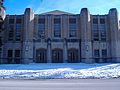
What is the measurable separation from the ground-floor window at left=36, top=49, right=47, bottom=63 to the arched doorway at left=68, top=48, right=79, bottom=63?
4.63 metres

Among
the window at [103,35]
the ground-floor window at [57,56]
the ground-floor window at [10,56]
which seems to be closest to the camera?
the ground-floor window at [57,56]

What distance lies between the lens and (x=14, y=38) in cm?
4284

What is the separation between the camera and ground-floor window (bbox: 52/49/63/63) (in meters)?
41.8

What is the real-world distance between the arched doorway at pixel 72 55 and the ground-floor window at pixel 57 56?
155 cm

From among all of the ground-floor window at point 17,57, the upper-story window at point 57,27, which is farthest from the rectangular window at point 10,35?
the upper-story window at point 57,27

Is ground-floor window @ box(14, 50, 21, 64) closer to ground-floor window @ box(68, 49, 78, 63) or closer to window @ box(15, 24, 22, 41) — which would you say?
window @ box(15, 24, 22, 41)

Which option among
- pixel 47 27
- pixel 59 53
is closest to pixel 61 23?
pixel 47 27

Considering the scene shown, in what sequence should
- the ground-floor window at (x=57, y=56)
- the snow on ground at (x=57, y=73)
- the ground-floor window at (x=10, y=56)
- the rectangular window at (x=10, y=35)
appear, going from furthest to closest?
the rectangular window at (x=10, y=35) < the ground-floor window at (x=10, y=56) < the ground-floor window at (x=57, y=56) < the snow on ground at (x=57, y=73)

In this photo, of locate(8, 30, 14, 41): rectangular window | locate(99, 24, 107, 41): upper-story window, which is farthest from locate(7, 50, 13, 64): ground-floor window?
locate(99, 24, 107, 41): upper-story window

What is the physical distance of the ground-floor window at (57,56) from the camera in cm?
4178

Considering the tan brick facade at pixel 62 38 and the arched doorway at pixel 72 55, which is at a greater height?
the tan brick facade at pixel 62 38

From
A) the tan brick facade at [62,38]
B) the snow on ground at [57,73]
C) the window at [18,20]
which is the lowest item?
the snow on ground at [57,73]

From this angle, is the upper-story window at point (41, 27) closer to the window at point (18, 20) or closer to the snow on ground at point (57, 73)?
the window at point (18, 20)

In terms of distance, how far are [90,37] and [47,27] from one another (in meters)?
8.63
